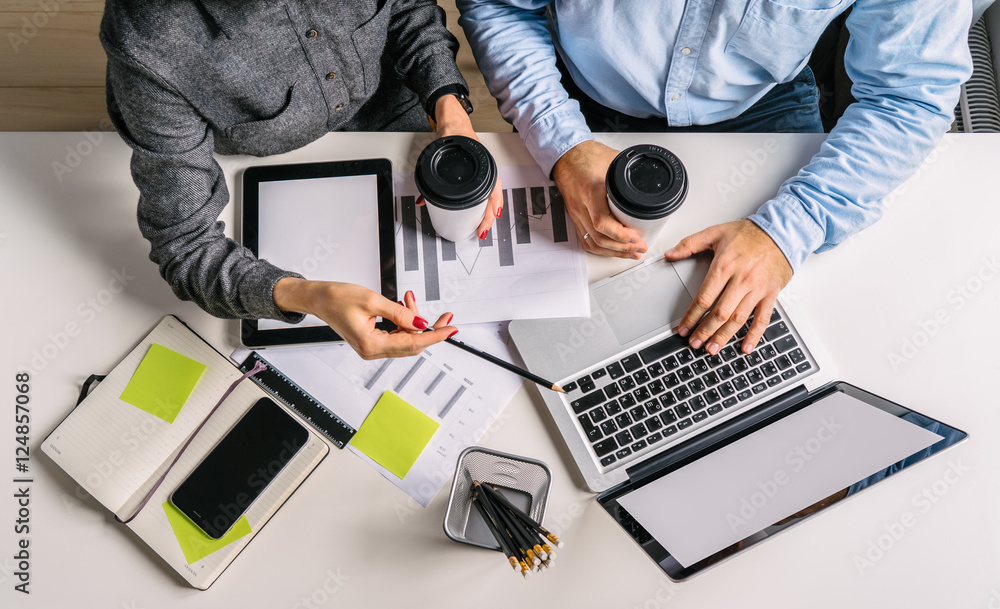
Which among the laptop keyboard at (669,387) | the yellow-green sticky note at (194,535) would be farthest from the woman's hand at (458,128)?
the yellow-green sticky note at (194,535)

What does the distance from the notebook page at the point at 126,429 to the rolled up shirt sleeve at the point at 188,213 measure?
0.29ft

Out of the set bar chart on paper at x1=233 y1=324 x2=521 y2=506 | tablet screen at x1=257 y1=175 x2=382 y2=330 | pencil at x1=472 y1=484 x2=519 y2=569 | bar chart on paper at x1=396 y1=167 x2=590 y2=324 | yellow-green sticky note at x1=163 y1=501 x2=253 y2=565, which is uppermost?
tablet screen at x1=257 y1=175 x2=382 y2=330

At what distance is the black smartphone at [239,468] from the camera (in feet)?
2.79

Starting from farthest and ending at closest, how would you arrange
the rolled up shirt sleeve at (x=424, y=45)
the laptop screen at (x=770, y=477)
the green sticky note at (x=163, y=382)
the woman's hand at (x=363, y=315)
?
the rolled up shirt sleeve at (x=424, y=45) < the green sticky note at (x=163, y=382) < the woman's hand at (x=363, y=315) < the laptop screen at (x=770, y=477)

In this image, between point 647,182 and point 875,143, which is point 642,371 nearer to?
point 647,182

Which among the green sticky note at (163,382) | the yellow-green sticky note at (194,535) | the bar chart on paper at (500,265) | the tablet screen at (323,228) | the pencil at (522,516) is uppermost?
the tablet screen at (323,228)

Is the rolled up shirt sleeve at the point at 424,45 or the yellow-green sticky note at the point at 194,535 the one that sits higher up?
the rolled up shirt sleeve at the point at 424,45

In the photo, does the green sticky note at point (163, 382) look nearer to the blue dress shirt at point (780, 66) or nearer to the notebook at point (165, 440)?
the notebook at point (165, 440)

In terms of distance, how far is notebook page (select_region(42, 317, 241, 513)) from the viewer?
849 mm

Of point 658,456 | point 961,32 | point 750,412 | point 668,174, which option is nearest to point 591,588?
point 658,456

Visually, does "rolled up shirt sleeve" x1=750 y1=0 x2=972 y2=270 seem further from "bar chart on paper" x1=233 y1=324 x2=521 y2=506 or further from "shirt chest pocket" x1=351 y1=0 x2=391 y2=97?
"shirt chest pocket" x1=351 y1=0 x2=391 y2=97

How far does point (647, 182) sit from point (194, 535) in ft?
2.65

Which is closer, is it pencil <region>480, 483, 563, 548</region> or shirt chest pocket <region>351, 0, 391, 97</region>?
pencil <region>480, 483, 563, 548</region>

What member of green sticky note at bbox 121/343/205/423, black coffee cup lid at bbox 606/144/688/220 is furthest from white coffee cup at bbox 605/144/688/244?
green sticky note at bbox 121/343/205/423
